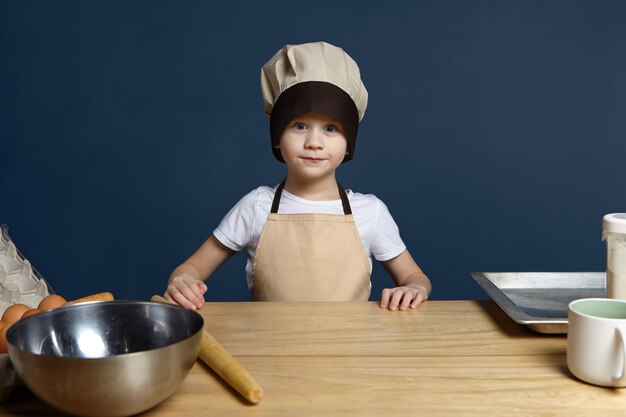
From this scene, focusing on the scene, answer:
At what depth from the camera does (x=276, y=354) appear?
1085 mm

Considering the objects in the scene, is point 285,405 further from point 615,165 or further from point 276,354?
point 615,165

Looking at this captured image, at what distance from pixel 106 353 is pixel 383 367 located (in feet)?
1.19

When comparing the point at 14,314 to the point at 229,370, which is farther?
the point at 14,314

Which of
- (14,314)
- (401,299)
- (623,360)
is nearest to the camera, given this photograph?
(623,360)

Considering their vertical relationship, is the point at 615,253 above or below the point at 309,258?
above

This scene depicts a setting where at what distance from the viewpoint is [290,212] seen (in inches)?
68.5

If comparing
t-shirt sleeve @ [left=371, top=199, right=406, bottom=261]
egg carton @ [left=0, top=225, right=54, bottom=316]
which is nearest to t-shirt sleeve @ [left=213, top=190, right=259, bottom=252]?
t-shirt sleeve @ [left=371, top=199, right=406, bottom=261]

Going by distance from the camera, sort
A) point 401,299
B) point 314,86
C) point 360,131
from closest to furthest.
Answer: point 401,299 → point 314,86 → point 360,131

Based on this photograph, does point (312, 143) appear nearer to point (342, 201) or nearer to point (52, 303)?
point (342, 201)

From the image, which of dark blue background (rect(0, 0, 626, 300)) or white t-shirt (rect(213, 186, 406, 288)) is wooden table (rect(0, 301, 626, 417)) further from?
dark blue background (rect(0, 0, 626, 300))

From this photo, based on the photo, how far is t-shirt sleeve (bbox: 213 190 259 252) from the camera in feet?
5.76

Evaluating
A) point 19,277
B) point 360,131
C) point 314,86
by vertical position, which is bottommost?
point 19,277

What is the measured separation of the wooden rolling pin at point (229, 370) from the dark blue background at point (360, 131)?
184 cm

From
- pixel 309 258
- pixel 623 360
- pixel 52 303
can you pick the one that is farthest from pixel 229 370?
pixel 309 258
